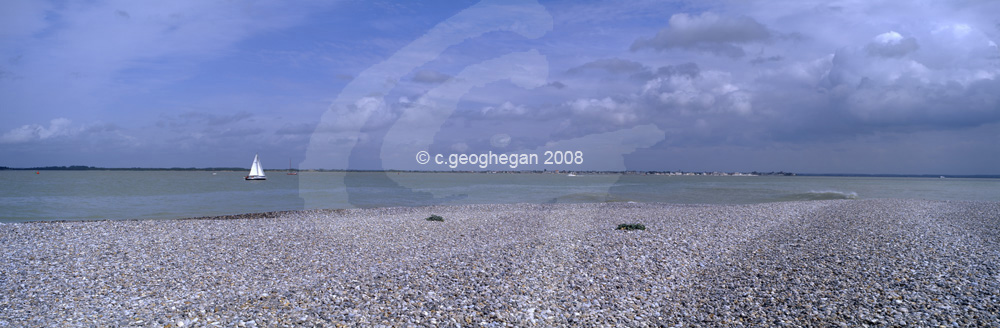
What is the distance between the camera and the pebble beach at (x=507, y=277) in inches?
275

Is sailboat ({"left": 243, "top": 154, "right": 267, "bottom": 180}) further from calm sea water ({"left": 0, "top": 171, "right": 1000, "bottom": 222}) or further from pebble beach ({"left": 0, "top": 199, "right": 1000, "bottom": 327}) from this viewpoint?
pebble beach ({"left": 0, "top": 199, "right": 1000, "bottom": 327})

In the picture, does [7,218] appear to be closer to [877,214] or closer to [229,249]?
[229,249]

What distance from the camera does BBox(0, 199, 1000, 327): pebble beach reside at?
699 cm

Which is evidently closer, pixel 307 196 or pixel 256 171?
pixel 307 196

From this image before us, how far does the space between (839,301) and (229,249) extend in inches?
470

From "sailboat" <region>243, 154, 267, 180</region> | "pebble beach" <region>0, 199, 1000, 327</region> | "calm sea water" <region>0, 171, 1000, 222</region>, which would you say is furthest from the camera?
"sailboat" <region>243, 154, 267, 180</region>

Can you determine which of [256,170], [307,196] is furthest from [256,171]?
[307,196]

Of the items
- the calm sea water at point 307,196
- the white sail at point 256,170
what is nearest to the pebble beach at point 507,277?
the calm sea water at point 307,196

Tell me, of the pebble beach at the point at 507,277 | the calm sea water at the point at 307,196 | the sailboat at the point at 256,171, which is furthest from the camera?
the sailboat at the point at 256,171

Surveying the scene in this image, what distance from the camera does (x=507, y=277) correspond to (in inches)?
355

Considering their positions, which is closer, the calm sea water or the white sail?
the calm sea water

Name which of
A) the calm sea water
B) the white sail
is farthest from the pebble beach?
the white sail

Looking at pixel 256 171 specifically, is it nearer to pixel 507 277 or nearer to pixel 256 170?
pixel 256 170

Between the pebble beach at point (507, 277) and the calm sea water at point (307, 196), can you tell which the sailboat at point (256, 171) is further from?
the pebble beach at point (507, 277)
